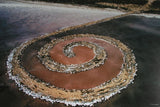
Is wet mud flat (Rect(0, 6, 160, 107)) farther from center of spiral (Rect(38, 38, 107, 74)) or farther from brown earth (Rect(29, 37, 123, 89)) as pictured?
center of spiral (Rect(38, 38, 107, 74))

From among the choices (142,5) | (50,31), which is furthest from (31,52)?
(142,5)

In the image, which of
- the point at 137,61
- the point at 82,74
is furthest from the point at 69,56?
the point at 137,61

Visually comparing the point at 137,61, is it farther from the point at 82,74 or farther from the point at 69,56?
the point at 69,56

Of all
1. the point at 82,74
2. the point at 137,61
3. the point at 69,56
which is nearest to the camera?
the point at 82,74

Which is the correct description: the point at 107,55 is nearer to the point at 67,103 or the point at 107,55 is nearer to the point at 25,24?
the point at 67,103

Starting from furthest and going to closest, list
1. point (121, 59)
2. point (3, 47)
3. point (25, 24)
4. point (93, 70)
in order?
point (25, 24) < point (3, 47) < point (121, 59) < point (93, 70)

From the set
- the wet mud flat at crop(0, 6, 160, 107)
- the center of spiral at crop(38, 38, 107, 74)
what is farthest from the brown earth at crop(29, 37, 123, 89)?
the wet mud flat at crop(0, 6, 160, 107)

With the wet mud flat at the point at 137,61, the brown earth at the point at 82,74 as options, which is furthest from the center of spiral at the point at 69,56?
the wet mud flat at the point at 137,61

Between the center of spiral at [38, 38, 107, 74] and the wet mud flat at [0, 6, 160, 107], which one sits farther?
the center of spiral at [38, 38, 107, 74]
